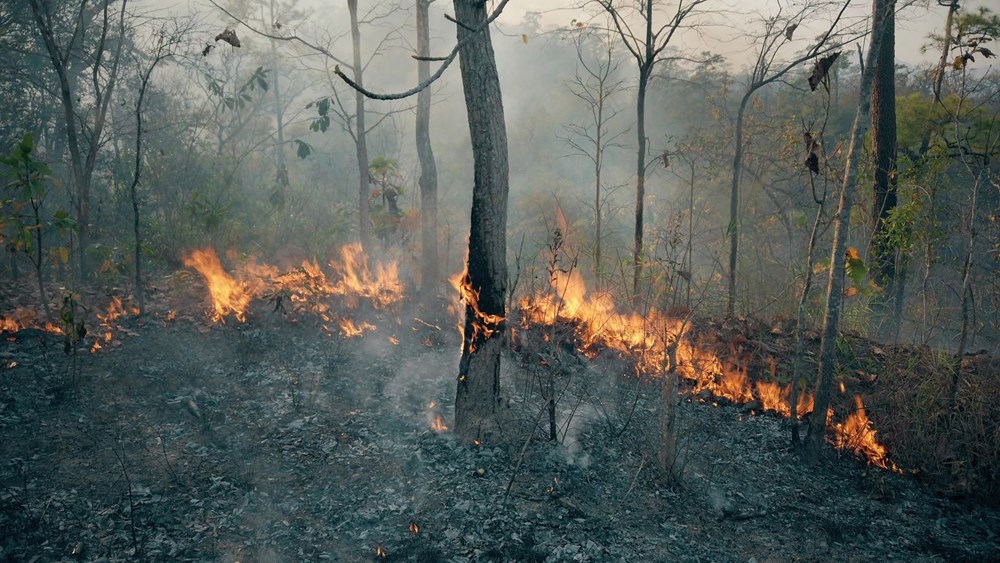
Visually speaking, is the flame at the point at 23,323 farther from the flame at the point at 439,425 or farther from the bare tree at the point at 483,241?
the bare tree at the point at 483,241

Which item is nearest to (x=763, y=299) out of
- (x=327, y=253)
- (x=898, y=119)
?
(x=898, y=119)

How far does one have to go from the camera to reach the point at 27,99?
12281 millimetres

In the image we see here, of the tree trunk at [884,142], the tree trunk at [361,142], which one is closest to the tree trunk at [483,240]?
the tree trunk at [361,142]

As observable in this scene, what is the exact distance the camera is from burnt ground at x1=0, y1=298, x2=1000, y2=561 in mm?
4070

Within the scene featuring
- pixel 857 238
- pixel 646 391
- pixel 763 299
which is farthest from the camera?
pixel 857 238

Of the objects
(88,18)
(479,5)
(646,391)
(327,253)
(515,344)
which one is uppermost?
(88,18)

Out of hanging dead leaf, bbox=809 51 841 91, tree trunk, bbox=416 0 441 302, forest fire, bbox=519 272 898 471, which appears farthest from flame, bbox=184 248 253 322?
hanging dead leaf, bbox=809 51 841 91

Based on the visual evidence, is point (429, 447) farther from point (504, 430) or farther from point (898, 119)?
point (898, 119)

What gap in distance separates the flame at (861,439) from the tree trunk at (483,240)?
140 inches

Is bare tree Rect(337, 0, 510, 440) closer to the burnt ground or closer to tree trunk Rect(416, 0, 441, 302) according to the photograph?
the burnt ground

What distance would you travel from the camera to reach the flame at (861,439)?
213 inches

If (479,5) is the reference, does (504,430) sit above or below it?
below

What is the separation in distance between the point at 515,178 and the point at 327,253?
15.0 metres

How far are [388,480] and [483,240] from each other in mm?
2295
